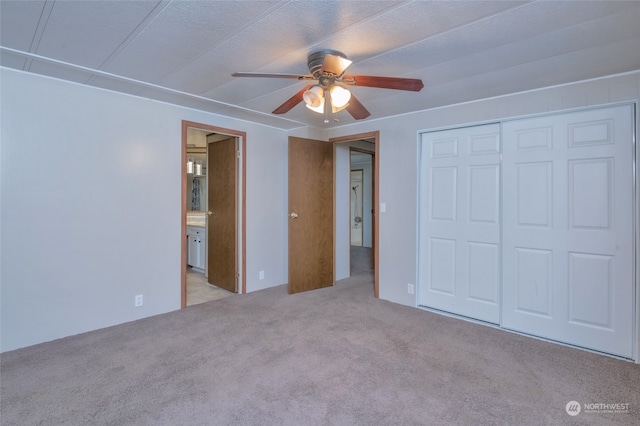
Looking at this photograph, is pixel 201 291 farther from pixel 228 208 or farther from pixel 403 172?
pixel 403 172

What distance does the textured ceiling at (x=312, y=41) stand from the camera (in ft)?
5.58

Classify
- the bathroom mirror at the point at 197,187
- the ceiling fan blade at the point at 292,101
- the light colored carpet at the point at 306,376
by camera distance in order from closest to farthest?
the light colored carpet at the point at 306,376 → the ceiling fan blade at the point at 292,101 → the bathroom mirror at the point at 197,187

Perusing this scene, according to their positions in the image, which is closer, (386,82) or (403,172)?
(386,82)

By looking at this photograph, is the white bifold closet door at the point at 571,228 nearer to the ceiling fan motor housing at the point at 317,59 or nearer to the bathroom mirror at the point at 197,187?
the ceiling fan motor housing at the point at 317,59

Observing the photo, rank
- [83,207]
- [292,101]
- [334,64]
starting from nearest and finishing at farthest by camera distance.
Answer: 1. [334,64]
2. [292,101]
3. [83,207]

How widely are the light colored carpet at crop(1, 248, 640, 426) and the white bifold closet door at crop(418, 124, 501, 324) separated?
15.2 inches

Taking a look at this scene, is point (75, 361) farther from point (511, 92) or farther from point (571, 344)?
point (511, 92)

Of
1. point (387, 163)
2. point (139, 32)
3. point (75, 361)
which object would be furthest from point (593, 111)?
point (75, 361)

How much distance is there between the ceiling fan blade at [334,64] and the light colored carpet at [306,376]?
80.4 inches

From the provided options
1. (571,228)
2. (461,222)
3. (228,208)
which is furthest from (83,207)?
(571,228)

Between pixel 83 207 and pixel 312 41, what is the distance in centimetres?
249

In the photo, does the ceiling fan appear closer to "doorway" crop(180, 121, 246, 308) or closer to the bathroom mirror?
"doorway" crop(180, 121, 246, 308)

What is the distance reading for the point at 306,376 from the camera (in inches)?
87.4

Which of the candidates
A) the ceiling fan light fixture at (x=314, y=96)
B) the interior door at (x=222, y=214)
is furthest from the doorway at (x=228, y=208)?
the ceiling fan light fixture at (x=314, y=96)
